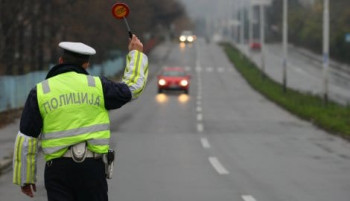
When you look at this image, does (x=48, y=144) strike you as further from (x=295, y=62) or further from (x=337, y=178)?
(x=295, y=62)

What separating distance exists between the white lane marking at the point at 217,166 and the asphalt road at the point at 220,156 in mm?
18

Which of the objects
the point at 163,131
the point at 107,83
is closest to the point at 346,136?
the point at 163,131

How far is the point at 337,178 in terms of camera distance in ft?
43.6

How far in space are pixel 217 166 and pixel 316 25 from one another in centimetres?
8914

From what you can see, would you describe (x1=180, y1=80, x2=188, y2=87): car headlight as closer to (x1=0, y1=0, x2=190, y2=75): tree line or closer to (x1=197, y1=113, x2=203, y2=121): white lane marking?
(x1=0, y1=0, x2=190, y2=75): tree line

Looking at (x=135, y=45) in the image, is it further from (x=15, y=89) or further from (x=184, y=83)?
(x=184, y=83)

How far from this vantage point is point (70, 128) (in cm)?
515

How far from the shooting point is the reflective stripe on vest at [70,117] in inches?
203

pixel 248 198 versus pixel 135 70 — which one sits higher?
pixel 135 70

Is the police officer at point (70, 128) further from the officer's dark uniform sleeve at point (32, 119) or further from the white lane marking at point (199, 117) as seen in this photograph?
the white lane marking at point (199, 117)

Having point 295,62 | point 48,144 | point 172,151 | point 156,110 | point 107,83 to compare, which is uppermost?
point 107,83

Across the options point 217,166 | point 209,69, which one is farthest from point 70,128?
point 209,69

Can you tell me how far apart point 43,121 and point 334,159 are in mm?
12004

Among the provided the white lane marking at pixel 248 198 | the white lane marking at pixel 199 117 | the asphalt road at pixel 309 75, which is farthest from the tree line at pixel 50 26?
the white lane marking at pixel 248 198
